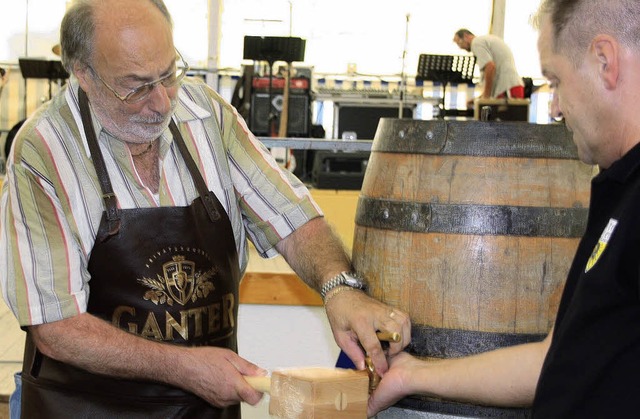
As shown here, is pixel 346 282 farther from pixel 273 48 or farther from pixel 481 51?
pixel 481 51

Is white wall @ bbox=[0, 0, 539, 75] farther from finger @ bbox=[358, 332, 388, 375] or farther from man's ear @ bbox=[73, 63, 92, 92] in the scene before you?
finger @ bbox=[358, 332, 388, 375]

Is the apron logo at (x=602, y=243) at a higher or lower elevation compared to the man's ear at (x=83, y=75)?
lower

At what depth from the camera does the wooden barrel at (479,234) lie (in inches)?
67.8

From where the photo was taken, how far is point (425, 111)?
1306 centimetres

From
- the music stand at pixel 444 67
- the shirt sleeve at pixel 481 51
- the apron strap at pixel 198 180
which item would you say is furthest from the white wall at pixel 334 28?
the apron strap at pixel 198 180

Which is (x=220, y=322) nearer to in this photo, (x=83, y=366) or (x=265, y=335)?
(x=83, y=366)

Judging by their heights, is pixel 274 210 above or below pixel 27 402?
above

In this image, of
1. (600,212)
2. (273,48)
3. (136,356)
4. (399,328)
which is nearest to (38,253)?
(136,356)

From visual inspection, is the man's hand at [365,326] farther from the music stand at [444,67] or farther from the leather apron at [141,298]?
the music stand at [444,67]

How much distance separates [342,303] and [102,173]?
22.5 inches

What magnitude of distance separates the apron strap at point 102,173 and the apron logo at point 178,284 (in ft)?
0.44

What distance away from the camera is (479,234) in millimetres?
1734

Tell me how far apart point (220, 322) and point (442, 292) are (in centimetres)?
52

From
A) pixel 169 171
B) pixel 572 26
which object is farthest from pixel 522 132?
pixel 169 171
